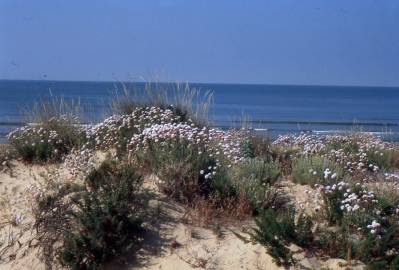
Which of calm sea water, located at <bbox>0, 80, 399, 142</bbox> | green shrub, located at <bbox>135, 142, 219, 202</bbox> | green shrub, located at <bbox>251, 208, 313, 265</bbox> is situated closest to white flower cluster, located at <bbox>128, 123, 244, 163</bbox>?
green shrub, located at <bbox>135, 142, 219, 202</bbox>

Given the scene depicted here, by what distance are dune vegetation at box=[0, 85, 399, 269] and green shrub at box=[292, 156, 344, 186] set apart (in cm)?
2

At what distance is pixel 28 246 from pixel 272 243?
3142mm

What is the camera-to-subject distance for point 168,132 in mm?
9070

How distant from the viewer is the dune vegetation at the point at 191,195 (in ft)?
22.3

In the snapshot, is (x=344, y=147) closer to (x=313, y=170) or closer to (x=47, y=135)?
(x=313, y=170)

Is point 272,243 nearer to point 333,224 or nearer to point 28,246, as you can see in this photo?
point 333,224

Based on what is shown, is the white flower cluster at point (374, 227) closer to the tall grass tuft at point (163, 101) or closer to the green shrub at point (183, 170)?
the green shrub at point (183, 170)

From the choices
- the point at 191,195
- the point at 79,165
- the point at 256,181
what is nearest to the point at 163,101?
the point at 79,165

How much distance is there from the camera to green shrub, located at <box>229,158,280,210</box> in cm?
792

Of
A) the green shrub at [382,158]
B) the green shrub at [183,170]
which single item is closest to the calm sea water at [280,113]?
the green shrub at [382,158]

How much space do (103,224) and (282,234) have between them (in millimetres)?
2086

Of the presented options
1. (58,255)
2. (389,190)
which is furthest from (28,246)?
(389,190)

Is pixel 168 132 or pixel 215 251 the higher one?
pixel 168 132

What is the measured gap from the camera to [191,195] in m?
8.25
